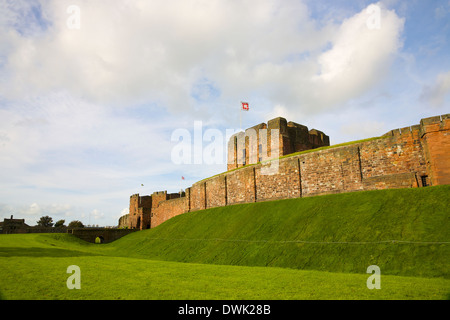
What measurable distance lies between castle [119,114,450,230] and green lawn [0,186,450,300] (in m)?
2.55

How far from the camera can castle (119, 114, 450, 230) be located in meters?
19.4

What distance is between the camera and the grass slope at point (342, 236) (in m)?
13.2

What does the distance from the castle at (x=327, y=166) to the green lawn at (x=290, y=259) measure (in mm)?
2546

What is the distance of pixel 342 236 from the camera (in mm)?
16531

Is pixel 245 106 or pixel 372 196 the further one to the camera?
pixel 245 106

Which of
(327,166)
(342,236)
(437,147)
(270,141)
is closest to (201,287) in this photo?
(342,236)

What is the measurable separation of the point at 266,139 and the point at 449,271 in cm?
3267

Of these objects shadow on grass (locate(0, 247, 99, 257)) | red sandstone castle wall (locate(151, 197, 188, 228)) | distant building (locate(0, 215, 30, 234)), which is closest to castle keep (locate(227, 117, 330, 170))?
red sandstone castle wall (locate(151, 197, 188, 228))

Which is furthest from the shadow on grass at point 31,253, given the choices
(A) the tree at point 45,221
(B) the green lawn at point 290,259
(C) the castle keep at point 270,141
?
(A) the tree at point 45,221

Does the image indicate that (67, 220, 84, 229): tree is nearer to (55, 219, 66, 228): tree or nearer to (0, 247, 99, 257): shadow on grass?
(55, 219, 66, 228): tree

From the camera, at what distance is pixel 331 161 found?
24859 millimetres

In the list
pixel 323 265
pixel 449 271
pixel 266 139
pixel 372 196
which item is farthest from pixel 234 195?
pixel 449 271

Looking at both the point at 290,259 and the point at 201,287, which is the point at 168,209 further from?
the point at 201,287
